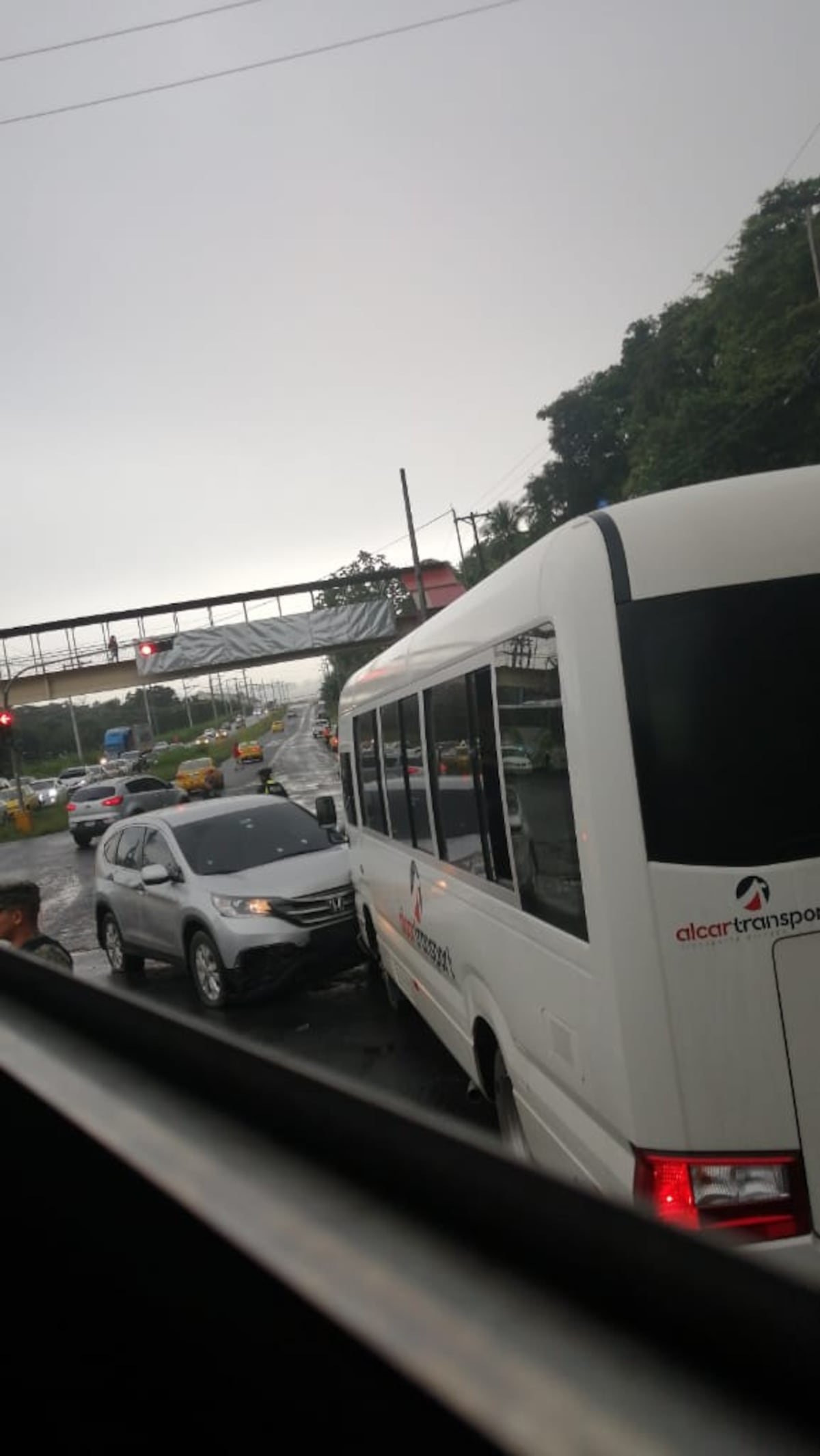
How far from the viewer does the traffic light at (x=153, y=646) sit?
1462 inches

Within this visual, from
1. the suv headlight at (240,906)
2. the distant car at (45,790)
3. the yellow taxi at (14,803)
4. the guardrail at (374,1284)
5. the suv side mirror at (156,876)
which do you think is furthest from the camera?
the distant car at (45,790)

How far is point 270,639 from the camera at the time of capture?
1622 inches

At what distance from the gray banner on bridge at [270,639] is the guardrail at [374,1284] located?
39.3 m

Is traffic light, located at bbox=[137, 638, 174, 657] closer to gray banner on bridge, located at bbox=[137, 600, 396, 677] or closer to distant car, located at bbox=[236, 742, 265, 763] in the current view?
gray banner on bridge, located at bbox=[137, 600, 396, 677]

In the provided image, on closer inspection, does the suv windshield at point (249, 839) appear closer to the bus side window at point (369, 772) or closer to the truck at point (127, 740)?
the bus side window at point (369, 772)

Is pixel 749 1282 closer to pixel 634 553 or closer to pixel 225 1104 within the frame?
pixel 225 1104

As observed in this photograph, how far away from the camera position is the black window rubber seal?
129 inches

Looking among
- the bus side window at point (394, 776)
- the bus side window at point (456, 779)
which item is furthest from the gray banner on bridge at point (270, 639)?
the bus side window at point (456, 779)

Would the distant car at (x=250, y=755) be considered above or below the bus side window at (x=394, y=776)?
below

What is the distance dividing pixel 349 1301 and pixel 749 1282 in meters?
0.30

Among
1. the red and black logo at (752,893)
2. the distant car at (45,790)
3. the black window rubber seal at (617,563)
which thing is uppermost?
the black window rubber seal at (617,563)

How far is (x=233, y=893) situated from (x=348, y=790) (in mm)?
1672

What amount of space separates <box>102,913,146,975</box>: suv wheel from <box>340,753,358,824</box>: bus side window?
2997 millimetres

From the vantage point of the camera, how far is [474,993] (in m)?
5.04
